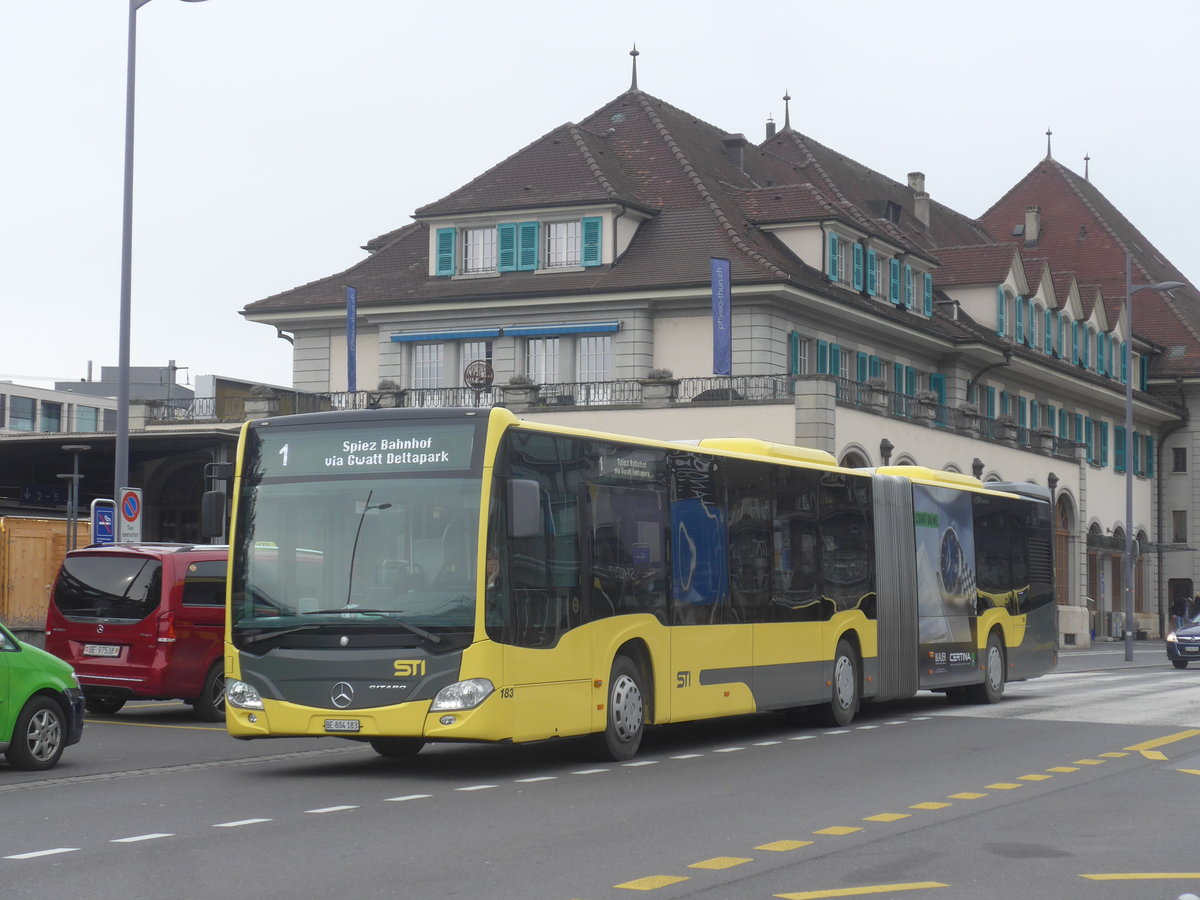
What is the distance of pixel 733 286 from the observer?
4716 centimetres

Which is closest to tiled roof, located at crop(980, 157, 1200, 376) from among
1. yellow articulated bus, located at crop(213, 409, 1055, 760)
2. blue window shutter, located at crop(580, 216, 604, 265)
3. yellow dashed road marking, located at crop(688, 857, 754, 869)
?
blue window shutter, located at crop(580, 216, 604, 265)

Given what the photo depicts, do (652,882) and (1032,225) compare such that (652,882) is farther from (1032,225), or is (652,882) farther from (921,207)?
(1032,225)

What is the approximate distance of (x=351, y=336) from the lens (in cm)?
5109

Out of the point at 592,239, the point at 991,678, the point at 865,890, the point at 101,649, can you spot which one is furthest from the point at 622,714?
the point at 592,239

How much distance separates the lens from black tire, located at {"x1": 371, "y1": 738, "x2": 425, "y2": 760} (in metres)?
17.3

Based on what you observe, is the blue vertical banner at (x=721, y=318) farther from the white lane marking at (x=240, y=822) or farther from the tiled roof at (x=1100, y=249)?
the tiled roof at (x=1100, y=249)

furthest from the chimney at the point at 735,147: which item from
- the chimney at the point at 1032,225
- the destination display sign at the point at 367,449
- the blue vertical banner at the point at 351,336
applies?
the destination display sign at the point at 367,449

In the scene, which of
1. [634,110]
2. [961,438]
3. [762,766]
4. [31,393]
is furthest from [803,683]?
[31,393]

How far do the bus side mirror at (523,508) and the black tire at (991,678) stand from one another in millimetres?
12793

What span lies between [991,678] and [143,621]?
467 inches

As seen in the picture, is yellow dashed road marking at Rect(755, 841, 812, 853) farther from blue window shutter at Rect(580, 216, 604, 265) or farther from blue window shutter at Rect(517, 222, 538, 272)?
blue window shutter at Rect(517, 222, 538, 272)

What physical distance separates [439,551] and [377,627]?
2.55 feet

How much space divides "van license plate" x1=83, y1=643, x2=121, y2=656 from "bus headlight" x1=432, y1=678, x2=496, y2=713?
25.6 feet

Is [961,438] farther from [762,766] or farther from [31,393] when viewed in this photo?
[31,393]
